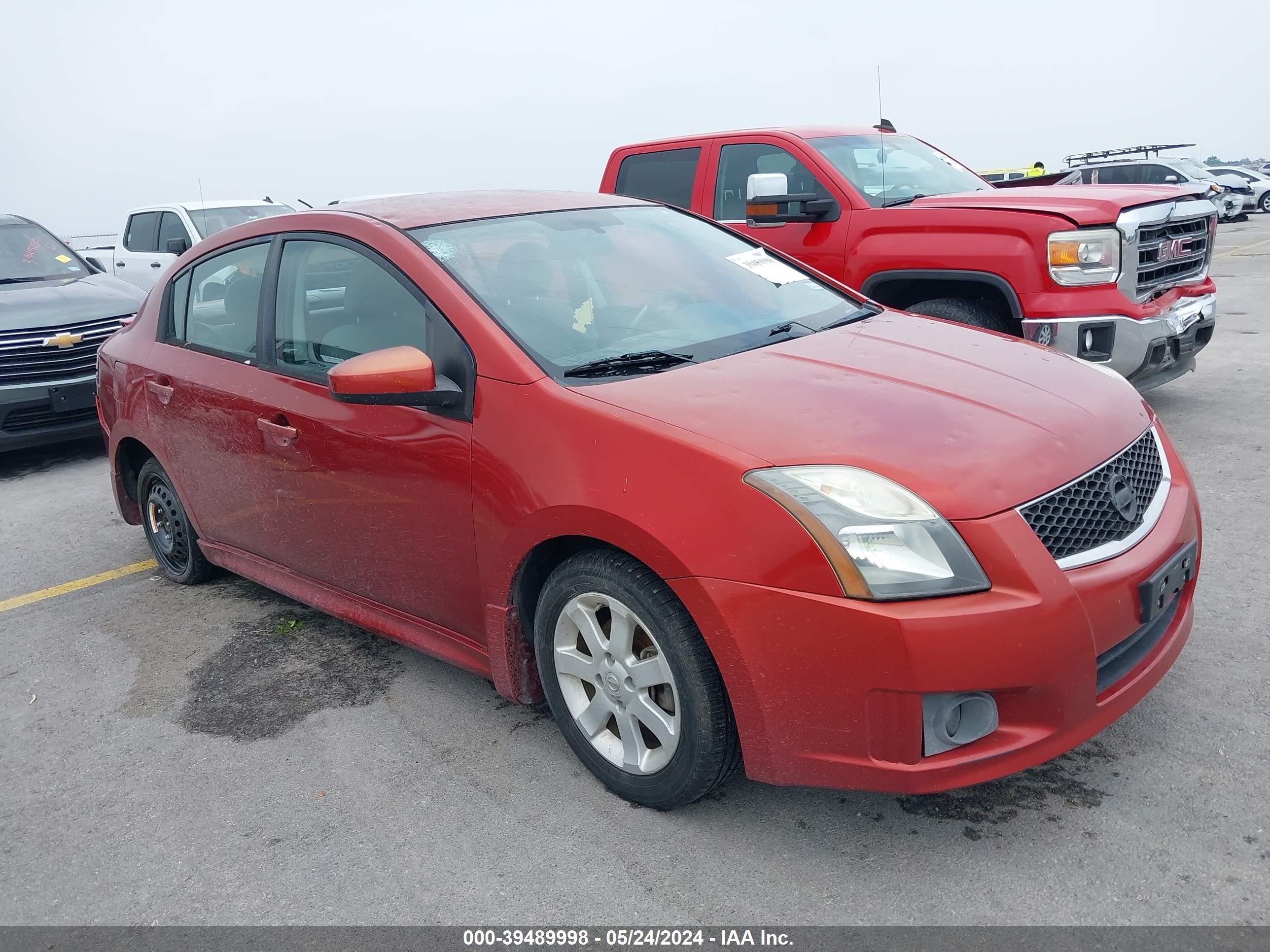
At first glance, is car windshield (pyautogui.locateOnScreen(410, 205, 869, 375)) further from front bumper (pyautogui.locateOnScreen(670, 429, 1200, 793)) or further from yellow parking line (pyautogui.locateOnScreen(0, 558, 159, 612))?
yellow parking line (pyautogui.locateOnScreen(0, 558, 159, 612))

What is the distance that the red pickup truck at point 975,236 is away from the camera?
5633 mm

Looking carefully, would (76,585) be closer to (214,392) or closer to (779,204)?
(214,392)

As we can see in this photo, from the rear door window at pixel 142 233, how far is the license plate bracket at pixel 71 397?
7.10 m

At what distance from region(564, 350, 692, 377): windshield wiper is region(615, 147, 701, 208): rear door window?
4.33m

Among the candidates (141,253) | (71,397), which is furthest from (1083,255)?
(141,253)

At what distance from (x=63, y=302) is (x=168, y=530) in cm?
395

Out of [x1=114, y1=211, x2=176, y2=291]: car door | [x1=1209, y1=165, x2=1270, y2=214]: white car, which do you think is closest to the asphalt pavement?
[x1=114, y1=211, x2=176, y2=291]: car door

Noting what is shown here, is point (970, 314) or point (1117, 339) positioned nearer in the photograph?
point (1117, 339)

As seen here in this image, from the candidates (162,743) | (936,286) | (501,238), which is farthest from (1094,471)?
(936,286)

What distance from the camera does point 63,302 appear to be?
7.85m

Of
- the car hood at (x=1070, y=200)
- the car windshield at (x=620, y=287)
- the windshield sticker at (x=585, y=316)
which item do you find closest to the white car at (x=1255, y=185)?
the car hood at (x=1070, y=200)

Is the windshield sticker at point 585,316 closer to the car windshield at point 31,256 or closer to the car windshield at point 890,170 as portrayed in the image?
the car windshield at point 890,170

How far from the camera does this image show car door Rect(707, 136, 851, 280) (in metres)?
6.48

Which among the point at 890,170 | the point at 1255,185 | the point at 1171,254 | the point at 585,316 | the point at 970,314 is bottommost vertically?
the point at 1255,185
